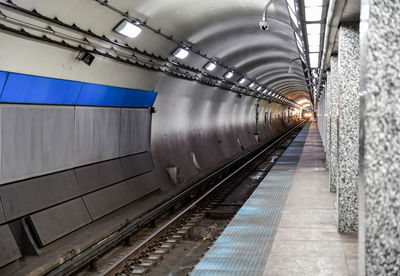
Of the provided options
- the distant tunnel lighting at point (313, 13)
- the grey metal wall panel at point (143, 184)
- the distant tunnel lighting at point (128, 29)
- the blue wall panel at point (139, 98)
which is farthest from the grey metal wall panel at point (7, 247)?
the distant tunnel lighting at point (313, 13)

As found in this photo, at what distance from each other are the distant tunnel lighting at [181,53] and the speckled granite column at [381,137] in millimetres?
9746

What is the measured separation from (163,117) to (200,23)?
370cm

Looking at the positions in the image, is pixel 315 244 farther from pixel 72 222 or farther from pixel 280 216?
pixel 72 222

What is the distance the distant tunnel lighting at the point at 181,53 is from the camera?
1216 cm

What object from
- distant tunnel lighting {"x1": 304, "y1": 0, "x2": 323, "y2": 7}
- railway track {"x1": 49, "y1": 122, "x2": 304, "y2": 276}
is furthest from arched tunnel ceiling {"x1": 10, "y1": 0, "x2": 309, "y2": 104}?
railway track {"x1": 49, "y1": 122, "x2": 304, "y2": 276}

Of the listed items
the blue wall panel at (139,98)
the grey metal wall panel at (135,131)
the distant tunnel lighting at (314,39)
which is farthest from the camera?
the grey metal wall panel at (135,131)

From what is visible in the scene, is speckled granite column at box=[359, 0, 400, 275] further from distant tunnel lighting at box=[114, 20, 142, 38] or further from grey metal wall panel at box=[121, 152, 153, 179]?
grey metal wall panel at box=[121, 152, 153, 179]

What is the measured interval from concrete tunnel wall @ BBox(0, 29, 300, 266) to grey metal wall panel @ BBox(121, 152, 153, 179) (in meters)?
0.13

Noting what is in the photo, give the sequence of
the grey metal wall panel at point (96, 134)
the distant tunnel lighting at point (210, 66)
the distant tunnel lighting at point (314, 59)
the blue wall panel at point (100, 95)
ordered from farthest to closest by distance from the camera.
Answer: the distant tunnel lighting at point (210, 66), the distant tunnel lighting at point (314, 59), the grey metal wall panel at point (96, 134), the blue wall panel at point (100, 95)

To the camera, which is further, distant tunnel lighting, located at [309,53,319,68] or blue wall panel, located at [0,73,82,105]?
distant tunnel lighting, located at [309,53,319,68]

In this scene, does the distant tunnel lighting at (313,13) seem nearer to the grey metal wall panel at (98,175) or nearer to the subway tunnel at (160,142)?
the subway tunnel at (160,142)

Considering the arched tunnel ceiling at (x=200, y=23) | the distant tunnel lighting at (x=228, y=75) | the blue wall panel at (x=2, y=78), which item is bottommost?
the blue wall panel at (x=2, y=78)

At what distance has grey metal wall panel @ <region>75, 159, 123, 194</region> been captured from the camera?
30.6 feet

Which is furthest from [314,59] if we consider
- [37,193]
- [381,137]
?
[381,137]
